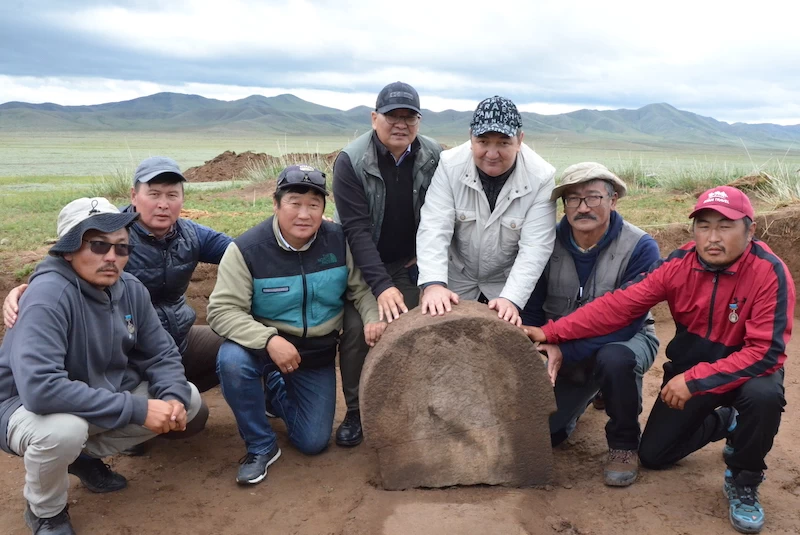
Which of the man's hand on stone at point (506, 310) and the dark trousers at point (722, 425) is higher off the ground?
the man's hand on stone at point (506, 310)

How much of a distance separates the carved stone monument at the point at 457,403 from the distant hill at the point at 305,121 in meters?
81.6

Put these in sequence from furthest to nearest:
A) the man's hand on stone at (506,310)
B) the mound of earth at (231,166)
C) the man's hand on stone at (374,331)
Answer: the mound of earth at (231,166), the man's hand on stone at (374,331), the man's hand on stone at (506,310)

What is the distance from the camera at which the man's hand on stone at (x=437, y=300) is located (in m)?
3.56

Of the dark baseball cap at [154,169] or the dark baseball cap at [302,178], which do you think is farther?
the dark baseball cap at [154,169]

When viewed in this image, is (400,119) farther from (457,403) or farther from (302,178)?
(457,403)

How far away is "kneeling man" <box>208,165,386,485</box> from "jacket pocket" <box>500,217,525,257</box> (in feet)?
2.66

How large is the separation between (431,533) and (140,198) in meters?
2.38

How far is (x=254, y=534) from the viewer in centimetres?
338

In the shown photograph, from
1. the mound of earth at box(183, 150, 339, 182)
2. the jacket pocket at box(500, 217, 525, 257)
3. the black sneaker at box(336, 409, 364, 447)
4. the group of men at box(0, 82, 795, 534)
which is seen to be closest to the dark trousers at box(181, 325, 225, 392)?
the group of men at box(0, 82, 795, 534)

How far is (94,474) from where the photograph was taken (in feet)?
12.2

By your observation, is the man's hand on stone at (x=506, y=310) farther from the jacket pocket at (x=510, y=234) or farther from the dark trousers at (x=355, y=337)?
the dark trousers at (x=355, y=337)

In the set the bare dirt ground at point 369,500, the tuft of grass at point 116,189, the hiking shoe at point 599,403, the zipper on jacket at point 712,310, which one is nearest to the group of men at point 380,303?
the zipper on jacket at point 712,310

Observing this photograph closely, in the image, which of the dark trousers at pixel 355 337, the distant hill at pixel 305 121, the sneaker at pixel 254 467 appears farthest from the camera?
the distant hill at pixel 305 121

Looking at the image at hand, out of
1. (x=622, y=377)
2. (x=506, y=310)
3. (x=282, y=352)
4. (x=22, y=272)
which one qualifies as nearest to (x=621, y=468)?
(x=622, y=377)
